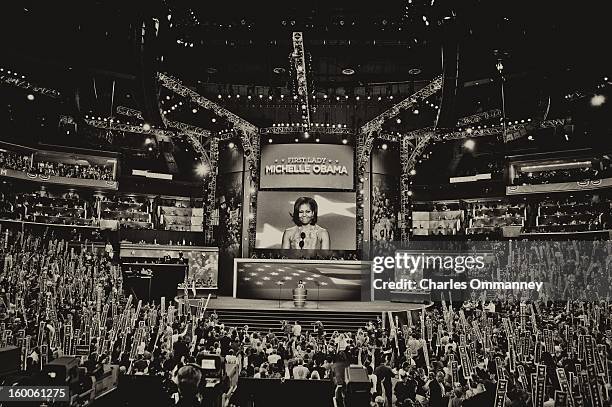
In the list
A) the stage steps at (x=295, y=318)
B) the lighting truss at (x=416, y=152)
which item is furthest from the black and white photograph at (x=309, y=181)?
the lighting truss at (x=416, y=152)

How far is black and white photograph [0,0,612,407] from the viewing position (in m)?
10.1

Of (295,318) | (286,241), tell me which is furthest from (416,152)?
(295,318)

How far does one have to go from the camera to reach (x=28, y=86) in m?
15.9

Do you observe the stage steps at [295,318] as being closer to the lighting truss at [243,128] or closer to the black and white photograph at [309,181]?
the black and white photograph at [309,181]

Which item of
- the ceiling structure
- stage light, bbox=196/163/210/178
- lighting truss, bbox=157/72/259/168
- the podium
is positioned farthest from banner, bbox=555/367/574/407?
stage light, bbox=196/163/210/178

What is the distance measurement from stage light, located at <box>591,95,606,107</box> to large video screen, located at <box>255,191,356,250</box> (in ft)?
25.8

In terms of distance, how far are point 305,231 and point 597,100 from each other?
9.64 metres

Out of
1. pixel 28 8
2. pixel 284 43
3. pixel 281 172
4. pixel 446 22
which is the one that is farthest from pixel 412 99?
pixel 28 8

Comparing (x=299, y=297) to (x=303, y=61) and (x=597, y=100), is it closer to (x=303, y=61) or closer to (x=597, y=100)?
(x=303, y=61)

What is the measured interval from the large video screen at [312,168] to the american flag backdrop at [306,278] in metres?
2.96

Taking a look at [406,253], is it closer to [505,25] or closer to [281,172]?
[281,172]

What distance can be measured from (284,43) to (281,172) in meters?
5.04

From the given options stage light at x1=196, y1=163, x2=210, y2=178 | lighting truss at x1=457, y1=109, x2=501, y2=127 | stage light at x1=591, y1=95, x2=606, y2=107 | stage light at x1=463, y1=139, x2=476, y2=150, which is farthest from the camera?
stage light at x1=196, y1=163, x2=210, y2=178

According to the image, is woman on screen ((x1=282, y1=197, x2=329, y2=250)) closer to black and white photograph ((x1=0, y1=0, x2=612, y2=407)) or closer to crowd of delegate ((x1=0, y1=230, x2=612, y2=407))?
black and white photograph ((x1=0, y1=0, x2=612, y2=407))
